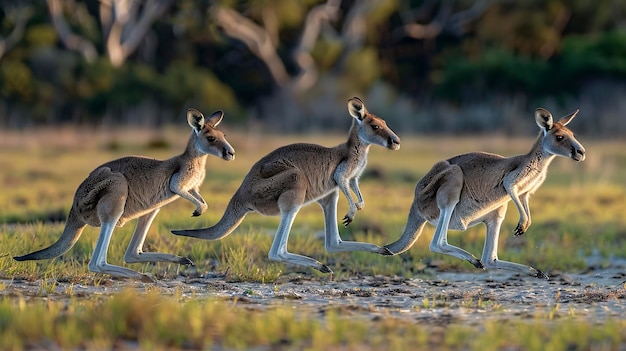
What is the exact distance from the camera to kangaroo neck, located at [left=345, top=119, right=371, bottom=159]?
658 centimetres

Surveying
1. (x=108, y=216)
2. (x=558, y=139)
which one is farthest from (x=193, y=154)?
(x=558, y=139)

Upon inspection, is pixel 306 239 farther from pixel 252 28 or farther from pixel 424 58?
pixel 424 58

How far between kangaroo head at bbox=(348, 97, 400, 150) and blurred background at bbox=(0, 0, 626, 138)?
18.6 metres

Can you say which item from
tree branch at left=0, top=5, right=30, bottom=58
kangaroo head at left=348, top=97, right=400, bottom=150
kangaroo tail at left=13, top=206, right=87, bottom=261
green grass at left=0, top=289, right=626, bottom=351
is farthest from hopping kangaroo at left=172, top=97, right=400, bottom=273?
tree branch at left=0, top=5, right=30, bottom=58

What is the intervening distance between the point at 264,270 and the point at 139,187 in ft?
4.51

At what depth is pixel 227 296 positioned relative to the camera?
20.1 feet

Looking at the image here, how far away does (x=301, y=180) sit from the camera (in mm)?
6410

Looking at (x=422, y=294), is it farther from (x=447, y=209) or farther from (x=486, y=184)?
(x=486, y=184)

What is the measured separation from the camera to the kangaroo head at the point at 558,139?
21.6ft

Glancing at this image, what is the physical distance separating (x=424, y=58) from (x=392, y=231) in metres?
28.8

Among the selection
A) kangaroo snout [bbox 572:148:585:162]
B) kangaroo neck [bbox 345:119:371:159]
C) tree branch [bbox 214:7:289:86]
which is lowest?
kangaroo neck [bbox 345:119:371:159]

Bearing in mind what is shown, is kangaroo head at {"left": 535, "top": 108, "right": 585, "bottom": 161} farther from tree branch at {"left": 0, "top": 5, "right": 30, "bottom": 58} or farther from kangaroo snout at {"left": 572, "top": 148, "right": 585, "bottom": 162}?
tree branch at {"left": 0, "top": 5, "right": 30, "bottom": 58}

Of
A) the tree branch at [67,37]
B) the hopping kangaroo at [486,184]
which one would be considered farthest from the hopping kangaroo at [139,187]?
the tree branch at [67,37]

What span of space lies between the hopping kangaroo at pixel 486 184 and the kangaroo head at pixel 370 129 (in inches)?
18.4
